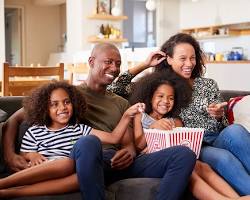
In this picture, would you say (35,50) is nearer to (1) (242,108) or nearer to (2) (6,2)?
(2) (6,2)

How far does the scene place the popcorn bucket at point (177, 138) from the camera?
1.74 meters

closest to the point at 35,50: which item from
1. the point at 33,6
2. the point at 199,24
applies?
the point at 33,6

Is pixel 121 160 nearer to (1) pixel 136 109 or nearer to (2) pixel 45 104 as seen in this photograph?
(1) pixel 136 109

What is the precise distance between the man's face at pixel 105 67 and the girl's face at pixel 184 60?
32cm

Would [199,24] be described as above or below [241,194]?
above

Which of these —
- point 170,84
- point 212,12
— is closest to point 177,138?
point 170,84

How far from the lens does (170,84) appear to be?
6.77ft

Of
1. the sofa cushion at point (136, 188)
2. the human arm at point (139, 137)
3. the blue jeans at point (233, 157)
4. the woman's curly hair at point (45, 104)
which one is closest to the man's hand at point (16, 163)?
the woman's curly hair at point (45, 104)

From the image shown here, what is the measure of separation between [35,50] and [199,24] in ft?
11.8

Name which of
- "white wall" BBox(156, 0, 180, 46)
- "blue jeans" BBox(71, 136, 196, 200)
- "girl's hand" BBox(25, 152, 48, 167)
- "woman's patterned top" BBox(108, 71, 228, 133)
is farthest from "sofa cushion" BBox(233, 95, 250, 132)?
"white wall" BBox(156, 0, 180, 46)

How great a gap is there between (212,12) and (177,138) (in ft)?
19.6

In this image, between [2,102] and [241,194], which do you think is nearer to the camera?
[241,194]

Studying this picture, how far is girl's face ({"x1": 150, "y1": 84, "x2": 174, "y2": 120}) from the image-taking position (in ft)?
6.56

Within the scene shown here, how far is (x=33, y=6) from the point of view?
876cm
